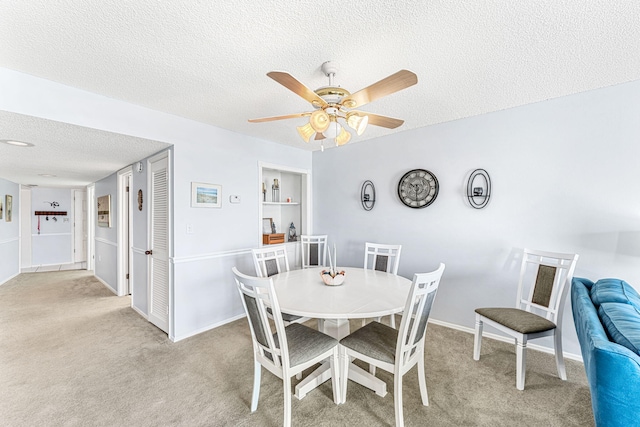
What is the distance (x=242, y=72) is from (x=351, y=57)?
2.59 feet

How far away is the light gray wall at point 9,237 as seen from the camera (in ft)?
17.0

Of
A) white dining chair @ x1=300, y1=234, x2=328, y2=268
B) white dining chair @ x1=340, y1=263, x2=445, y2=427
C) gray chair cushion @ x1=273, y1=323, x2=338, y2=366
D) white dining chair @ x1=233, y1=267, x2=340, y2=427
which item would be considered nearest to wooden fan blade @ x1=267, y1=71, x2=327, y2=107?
white dining chair @ x1=233, y1=267, x2=340, y2=427

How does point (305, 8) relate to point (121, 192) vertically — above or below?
above

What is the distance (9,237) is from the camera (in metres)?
5.54

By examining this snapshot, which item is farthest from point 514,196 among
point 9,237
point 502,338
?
point 9,237

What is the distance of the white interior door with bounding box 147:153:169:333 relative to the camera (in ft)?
9.99

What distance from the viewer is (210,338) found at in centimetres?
291

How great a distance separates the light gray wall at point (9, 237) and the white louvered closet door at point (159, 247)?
435 centimetres

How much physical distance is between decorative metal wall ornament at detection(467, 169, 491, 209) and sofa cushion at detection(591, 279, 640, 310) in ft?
4.07

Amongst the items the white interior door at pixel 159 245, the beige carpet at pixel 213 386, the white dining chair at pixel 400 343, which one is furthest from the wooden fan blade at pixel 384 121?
the white interior door at pixel 159 245

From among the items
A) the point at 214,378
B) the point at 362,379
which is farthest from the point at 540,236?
the point at 214,378

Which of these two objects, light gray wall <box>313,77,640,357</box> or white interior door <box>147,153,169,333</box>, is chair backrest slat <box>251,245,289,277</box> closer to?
white interior door <box>147,153,169,333</box>

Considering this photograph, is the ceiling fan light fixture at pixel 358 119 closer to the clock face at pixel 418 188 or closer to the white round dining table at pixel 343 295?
the white round dining table at pixel 343 295

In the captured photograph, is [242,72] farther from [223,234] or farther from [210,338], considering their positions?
[210,338]
